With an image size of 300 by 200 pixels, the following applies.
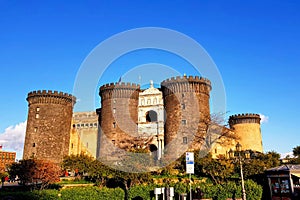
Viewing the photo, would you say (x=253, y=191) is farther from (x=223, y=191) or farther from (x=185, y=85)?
(x=185, y=85)

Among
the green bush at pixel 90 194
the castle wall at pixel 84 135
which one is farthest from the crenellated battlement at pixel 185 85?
the green bush at pixel 90 194

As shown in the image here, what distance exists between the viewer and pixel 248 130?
49.2 metres

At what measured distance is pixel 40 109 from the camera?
39.9 m

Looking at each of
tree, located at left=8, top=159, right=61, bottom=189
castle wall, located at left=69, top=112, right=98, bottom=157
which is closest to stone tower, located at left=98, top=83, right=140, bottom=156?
castle wall, located at left=69, top=112, right=98, bottom=157

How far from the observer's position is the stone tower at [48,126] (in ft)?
126

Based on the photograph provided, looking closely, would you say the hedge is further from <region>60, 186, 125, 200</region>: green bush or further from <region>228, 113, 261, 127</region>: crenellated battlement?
<region>228, 113, 261, 127</region>: crenellated battlement

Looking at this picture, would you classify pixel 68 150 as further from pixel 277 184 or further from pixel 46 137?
pixel 277 184

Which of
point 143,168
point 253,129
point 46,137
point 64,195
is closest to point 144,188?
point 143,168

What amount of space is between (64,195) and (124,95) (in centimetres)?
2338

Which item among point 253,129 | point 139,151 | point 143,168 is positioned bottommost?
point 143,168

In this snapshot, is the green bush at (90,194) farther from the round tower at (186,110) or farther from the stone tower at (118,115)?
the stone tower at (118,115)

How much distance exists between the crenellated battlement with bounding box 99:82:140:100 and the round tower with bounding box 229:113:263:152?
64.7 ft

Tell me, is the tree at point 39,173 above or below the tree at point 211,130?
below

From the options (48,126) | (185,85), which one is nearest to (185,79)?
(185,85)
